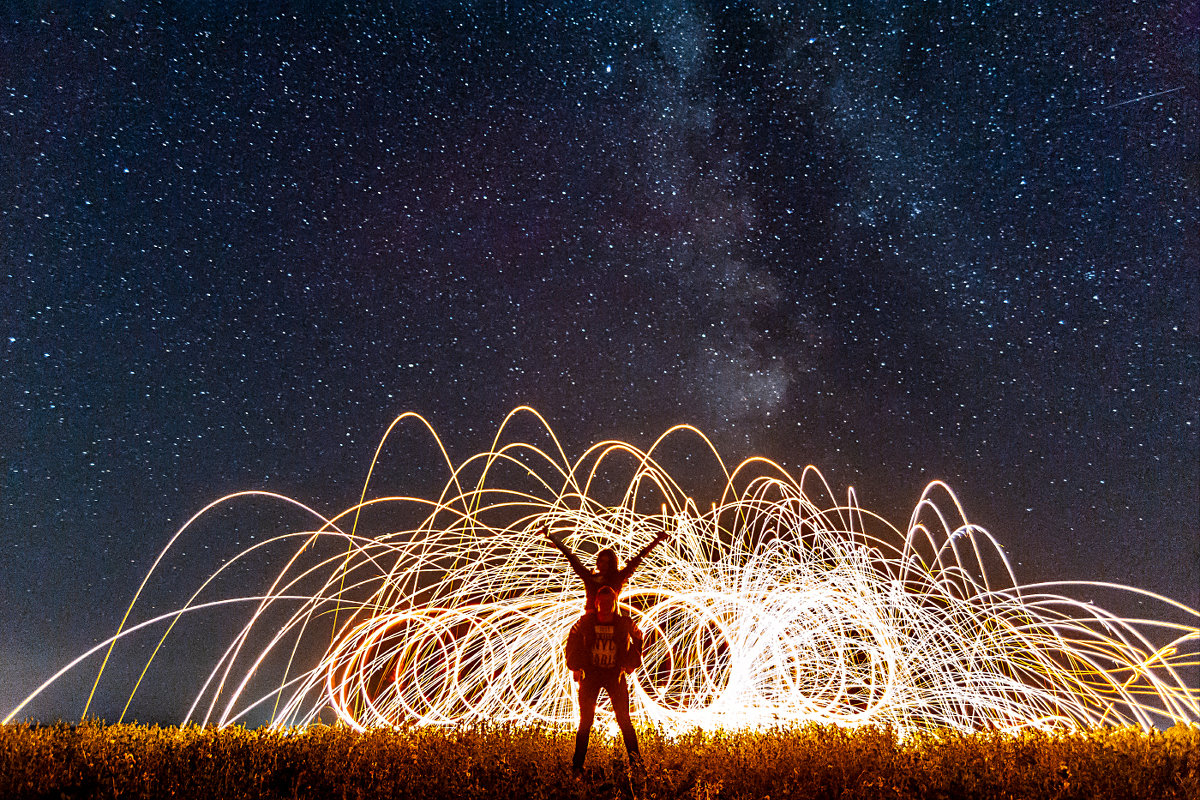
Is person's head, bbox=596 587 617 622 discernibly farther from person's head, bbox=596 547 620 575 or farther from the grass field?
the grass field

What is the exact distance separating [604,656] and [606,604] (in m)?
0.55

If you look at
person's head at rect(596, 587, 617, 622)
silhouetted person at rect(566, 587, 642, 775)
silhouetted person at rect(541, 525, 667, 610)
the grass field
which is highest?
silhouetted person at rect(541, 525, 667, 610)

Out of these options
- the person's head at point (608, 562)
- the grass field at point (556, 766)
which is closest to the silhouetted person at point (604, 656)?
the person's head at point (608, 562)

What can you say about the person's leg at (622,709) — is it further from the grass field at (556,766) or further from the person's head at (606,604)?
the person's head at (606,604)

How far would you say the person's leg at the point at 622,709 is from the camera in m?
7.73

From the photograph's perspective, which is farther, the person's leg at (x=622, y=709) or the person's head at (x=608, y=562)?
the person's head at (x=608, y=562)

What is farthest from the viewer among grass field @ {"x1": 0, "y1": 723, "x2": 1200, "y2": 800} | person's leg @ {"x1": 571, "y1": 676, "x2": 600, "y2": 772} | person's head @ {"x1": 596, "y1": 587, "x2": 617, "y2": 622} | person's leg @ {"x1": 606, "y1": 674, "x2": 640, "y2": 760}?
person's head @ {"x1": 596, "y1": 587, "x2": 617, "y2": 622}

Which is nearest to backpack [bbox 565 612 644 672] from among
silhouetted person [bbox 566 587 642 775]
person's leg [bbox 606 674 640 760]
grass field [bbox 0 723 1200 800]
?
silhouetted person [bbox 566 587 642 775]

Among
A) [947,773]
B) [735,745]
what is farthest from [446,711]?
[947,773]

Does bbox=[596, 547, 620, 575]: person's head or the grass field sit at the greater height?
bbox=[596, 547, 620, 575]: person's head

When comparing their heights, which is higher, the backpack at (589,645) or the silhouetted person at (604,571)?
the silhouetted person at (604,571)

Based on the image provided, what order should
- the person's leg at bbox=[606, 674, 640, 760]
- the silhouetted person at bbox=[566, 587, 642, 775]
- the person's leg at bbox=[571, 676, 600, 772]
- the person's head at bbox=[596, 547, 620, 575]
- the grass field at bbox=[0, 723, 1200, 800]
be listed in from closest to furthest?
the grass field at bbox=[0, 723, 1200, 800], the person's leg at bbox=[571, 676, 600, 772], the person's leg at bbox=[606, 674, 640, 760], the silhouetted person at bbox=[566, 587, 642, 775], the person's head at bbox=[596, 547, 620, 575]

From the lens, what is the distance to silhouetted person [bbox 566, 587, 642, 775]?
26.1 feet

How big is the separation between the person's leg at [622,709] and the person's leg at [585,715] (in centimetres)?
18
